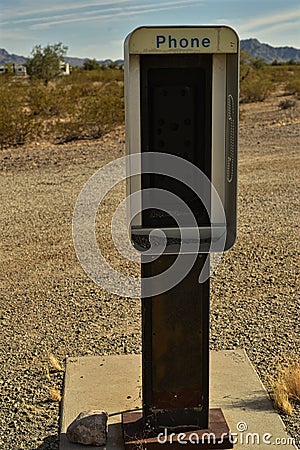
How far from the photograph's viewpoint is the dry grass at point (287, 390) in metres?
4.39

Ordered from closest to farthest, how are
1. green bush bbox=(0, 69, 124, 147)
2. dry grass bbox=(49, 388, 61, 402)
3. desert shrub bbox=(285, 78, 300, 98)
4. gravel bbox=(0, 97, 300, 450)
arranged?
dry grass bbox=(49, 388, 61, 402), gravel bbox=(0, 97, 300, 450), green bush bbox=(0, 69, 124, 147), desert shrub bbox=(285, 78, 300, 98)

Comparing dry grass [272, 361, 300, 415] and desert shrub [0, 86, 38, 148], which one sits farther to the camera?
desert shrub [0, 86, 38, 148]

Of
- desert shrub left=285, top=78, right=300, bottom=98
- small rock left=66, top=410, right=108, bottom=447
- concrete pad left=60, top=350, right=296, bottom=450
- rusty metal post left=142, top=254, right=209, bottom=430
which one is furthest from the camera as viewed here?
desert shrub left=285, top=78, right=300, bottom=98

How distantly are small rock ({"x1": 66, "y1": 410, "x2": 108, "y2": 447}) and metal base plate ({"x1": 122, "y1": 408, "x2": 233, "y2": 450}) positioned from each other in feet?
0.41

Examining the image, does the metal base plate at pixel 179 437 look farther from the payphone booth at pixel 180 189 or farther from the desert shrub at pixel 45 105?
the desert shrub at pixel 45 105

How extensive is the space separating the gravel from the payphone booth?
0.82m

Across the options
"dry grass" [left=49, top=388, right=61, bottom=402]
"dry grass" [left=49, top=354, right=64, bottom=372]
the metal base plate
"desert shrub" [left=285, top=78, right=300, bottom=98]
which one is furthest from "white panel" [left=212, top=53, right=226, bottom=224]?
"desert shrub" [left=285, top=78, right=300, bottom=98]

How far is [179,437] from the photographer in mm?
3832

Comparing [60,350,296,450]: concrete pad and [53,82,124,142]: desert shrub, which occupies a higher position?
[53,82,124,142]: desert shrub

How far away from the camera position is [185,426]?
3.88 metres

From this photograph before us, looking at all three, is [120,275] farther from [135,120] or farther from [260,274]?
[135,120]

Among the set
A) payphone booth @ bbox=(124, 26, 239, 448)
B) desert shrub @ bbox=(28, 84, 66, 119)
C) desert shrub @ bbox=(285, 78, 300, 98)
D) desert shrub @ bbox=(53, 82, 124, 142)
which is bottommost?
payphone booth @ bbox=(124, 26, 239, 448)

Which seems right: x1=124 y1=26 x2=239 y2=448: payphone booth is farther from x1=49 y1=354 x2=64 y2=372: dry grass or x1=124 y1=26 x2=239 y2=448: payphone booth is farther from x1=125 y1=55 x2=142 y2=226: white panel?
x1=49 y1=354 x2=64 y2=372: dry grass

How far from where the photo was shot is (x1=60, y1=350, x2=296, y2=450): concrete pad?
4098 mm
